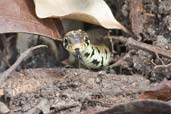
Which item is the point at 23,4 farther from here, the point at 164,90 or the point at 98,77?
the point at 164,90

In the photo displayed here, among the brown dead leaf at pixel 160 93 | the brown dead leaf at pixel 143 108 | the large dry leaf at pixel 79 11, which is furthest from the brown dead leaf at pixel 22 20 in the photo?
the brown dead leaf at pixel 143 108

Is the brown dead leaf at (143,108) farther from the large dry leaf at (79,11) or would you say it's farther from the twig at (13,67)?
the large dry leaf at (79,11)

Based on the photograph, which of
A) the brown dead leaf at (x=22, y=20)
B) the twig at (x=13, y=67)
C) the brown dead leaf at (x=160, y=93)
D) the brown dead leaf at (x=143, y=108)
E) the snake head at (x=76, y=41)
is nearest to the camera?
the brown dead leaf at (x=143, y=108)

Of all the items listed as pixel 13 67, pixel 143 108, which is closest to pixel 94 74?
pixel 13 67

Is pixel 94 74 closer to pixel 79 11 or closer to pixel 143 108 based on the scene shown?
pixel 79 11

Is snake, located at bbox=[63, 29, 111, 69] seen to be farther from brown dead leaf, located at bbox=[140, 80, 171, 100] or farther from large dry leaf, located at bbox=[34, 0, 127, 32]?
brown dead leaf, located at bbox=[140, 80, 171, 100]

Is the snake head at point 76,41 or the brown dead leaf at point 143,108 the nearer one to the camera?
the brown dead leaf at point 143,108
